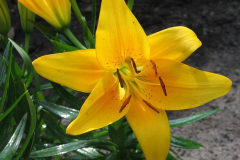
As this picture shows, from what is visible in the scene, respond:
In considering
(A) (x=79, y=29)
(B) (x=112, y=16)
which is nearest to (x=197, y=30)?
(A) (x=79, y=29)

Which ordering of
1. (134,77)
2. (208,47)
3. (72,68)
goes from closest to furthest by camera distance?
(72,68) → (134,77) → (208,47)

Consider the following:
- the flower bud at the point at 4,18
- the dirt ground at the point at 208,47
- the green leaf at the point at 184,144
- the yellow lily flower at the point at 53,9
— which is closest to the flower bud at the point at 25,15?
the flower bud at the point at 4,18

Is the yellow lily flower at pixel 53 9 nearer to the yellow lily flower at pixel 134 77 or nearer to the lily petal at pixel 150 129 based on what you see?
the yellow lily flower at pixel 134 77

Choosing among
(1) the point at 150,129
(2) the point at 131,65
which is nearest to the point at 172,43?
(2) the point at 131,65

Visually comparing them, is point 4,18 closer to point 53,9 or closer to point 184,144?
point 53,9

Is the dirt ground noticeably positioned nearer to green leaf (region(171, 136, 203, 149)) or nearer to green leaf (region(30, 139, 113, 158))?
green leaf (region(171, 136, 203, 149))

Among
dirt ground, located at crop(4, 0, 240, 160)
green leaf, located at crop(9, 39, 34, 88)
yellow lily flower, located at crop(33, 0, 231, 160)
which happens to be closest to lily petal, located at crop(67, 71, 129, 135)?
yellow lily flower, located at crop(33, 0, 231, 160)

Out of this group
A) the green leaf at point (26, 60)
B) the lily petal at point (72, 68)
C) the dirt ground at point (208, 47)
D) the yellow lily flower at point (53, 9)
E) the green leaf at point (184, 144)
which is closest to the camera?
the lily petal at point (72, 68)

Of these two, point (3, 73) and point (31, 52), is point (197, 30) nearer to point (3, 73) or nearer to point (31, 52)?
point (31, 52)
